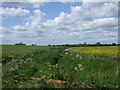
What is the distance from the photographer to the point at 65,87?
289 inches

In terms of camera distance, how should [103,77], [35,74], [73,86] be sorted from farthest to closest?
1. [35,74]
2. [103,77]
3. [73,86]

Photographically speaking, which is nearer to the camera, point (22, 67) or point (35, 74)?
point (35, 74)

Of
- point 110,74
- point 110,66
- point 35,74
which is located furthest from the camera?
point 110,66

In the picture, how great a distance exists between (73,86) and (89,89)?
60cm

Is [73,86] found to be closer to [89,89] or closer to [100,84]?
[89,89]

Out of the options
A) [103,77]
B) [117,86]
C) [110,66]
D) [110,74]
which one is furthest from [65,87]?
[110,66]

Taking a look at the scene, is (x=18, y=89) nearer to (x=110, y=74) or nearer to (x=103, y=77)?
(x=103, y=77)

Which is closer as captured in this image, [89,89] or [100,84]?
[89,89]

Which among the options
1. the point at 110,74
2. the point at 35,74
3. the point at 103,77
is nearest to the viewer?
the point at 103,77

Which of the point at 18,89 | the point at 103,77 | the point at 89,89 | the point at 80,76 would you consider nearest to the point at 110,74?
the point at 103,77

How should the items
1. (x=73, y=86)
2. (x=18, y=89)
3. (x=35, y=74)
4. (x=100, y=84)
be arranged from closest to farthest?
(x=18, y=89), (x=73, y=86), (x=100, y=84), (x=35, y=74)

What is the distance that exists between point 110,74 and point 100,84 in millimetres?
2481

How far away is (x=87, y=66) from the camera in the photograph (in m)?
13.0

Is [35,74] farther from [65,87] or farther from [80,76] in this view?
[65,87]
